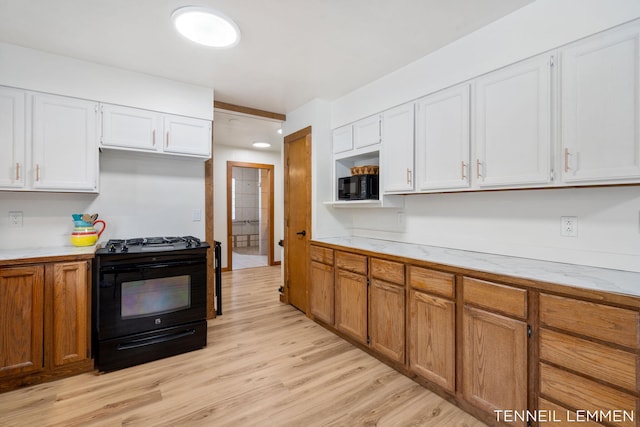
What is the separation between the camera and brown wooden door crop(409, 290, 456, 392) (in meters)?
1.90

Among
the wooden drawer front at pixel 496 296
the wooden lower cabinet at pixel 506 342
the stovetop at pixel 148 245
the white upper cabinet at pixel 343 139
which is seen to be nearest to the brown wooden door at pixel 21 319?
the stovetop at pixel 148 245

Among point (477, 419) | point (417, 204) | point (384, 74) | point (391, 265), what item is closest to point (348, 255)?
point (391, 265)

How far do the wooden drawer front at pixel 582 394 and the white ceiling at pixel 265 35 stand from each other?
6.86 ft

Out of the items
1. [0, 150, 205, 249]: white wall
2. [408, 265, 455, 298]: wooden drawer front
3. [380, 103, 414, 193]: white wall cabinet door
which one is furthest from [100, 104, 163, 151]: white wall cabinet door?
[408, 265, 455, 298]: wooden drawer front

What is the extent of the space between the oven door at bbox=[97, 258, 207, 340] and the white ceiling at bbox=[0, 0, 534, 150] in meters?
1.74

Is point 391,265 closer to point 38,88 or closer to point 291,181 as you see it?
point 291,181

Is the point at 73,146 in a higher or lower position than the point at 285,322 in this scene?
higher

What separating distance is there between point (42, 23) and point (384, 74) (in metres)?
2.61

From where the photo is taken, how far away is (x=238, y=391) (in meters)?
2.06

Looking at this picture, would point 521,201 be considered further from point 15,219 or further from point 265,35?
point 15,219

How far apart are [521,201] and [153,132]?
3133 millimetres

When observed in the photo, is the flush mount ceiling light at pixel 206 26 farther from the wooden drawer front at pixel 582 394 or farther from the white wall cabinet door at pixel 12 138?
the wooden drawer front at pixel 582 394

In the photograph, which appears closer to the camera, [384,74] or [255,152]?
[384,74]

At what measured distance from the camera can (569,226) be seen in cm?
181
